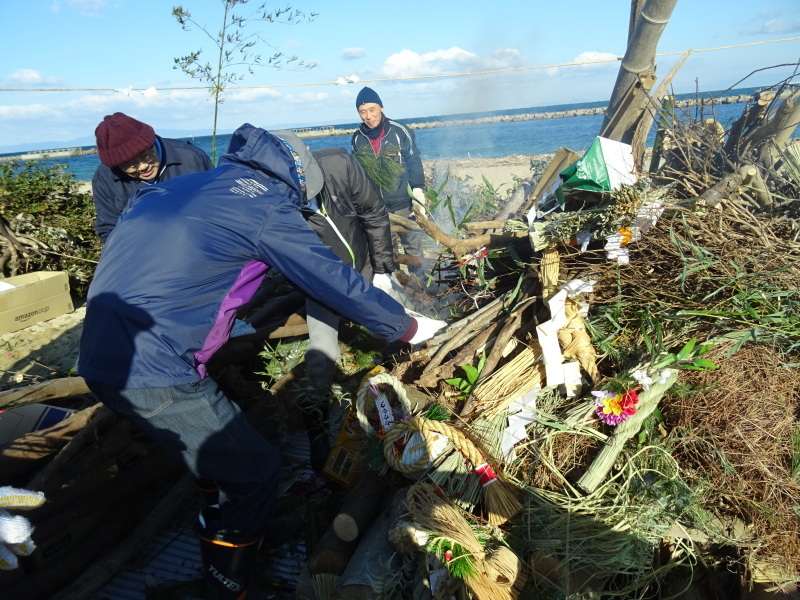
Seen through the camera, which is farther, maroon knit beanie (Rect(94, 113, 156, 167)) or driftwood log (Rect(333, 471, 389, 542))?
maroon knit beanie (Rect(94, 113, 156, 167))

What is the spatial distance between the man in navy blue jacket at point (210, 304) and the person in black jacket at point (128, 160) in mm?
650

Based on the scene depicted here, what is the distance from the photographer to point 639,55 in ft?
13.2

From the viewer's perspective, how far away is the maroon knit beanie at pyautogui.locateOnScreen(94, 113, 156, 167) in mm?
2676

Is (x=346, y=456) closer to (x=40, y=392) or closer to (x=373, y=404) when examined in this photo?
(x=373, y=404)

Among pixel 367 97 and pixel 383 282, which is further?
pixel 367 97

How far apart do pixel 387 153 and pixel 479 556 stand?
4.41 m

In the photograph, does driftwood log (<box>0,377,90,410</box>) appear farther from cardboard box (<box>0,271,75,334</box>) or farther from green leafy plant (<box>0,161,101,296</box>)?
green leafy plant (<box>0,161,101,296</box>)

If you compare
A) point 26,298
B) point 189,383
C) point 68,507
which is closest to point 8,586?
point 68,507

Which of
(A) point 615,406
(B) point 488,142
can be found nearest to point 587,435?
(A) point 615,406

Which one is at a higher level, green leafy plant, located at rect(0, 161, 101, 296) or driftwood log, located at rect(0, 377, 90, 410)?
green leafy plant, located at rect(0, 161, 101, 296)

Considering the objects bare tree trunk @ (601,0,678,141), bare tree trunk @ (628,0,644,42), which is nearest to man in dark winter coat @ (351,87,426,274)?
bare tree trunk @ (601,0,678,141)

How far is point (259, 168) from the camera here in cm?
223

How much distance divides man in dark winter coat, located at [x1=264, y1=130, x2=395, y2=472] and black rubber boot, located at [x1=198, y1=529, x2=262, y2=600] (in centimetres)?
79

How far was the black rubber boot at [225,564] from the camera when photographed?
7.49 ft
